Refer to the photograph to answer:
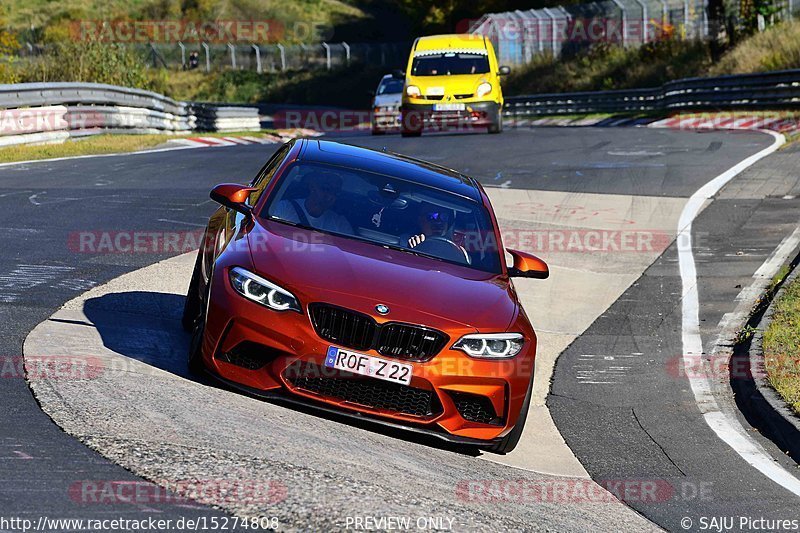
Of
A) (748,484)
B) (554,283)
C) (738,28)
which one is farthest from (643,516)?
(738,28)

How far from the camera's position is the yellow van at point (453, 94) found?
26.4 m

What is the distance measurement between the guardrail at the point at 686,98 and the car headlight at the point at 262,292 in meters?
24.4

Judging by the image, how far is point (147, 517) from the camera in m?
4.55

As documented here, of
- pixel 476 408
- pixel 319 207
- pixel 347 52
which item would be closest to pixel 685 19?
pixel 347 52

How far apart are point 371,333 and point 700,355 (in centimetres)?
415

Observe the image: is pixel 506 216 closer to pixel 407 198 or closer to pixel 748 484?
pixel 407 198

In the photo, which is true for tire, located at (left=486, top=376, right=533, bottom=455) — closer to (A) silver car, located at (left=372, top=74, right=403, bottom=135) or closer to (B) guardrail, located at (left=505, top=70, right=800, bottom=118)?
(B) guardrail, located at (left=505, top=70, right=800, bottom=118)

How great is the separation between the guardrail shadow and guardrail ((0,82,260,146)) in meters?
12.7

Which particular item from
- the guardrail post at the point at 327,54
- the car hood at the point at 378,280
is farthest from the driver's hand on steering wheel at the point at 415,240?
the guardrail post at the point at 327,54

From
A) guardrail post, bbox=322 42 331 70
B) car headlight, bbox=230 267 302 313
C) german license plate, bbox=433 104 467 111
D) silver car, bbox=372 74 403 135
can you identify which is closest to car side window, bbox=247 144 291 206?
car headlight, bbox=230 267 302 313

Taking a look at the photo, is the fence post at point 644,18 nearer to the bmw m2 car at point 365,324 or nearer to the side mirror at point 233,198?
the bmw m2 car at point 365,324

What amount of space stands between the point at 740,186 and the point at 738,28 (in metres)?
25.2

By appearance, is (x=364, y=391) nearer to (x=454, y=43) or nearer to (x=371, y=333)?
(x=371, y=333)

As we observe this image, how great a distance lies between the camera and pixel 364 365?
20.9ft
